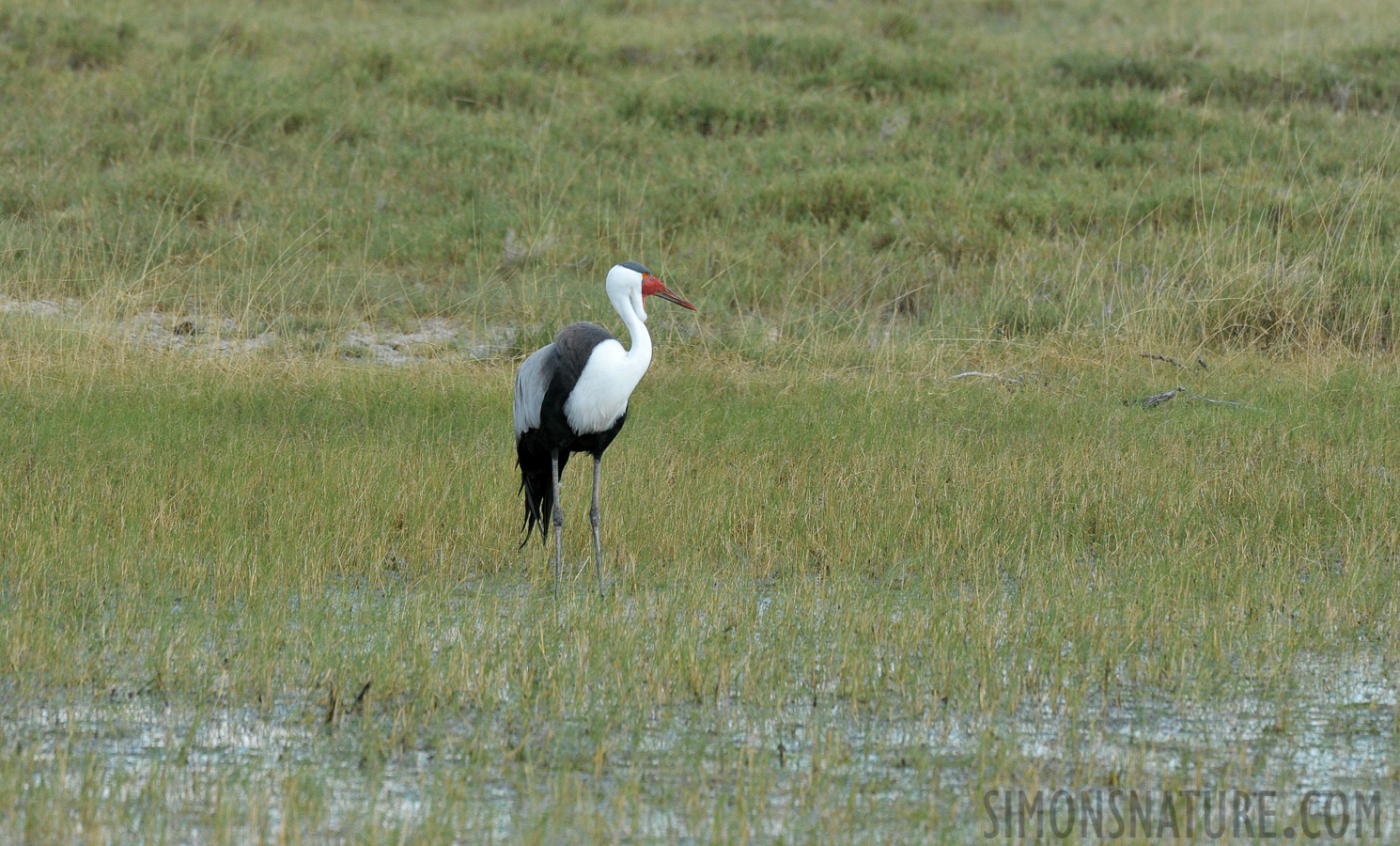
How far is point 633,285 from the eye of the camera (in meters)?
6.03

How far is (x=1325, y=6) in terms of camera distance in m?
19.7

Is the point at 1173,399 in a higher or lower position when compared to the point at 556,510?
lower

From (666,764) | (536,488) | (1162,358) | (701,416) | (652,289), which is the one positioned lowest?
(1162,358)

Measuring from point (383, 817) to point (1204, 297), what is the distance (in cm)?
844

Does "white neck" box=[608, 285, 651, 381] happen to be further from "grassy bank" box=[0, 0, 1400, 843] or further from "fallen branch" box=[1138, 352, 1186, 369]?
"fallen branch" box=[1138, 352, 1186, 369]

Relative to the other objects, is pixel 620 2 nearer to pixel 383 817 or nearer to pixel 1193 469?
pixel 1193 469

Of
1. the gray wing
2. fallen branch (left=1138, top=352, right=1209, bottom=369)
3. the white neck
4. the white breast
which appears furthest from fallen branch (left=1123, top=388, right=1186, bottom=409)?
the gray wing

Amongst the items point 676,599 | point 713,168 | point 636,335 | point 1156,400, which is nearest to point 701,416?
point 636,335

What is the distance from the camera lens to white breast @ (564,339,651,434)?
5793mm

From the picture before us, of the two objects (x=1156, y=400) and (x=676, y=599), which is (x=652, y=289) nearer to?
(x=676, y=599)

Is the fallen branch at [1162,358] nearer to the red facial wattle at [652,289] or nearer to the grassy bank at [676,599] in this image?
the grassy bank at [676,599]

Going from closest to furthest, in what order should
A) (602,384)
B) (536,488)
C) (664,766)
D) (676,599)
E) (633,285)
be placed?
(664,766) < (676,599) < (602,384) < (633,285) < (536,488)

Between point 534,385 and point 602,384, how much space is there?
1.30 feet

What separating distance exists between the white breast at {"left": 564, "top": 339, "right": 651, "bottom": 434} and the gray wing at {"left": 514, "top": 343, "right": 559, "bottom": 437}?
151 mm
